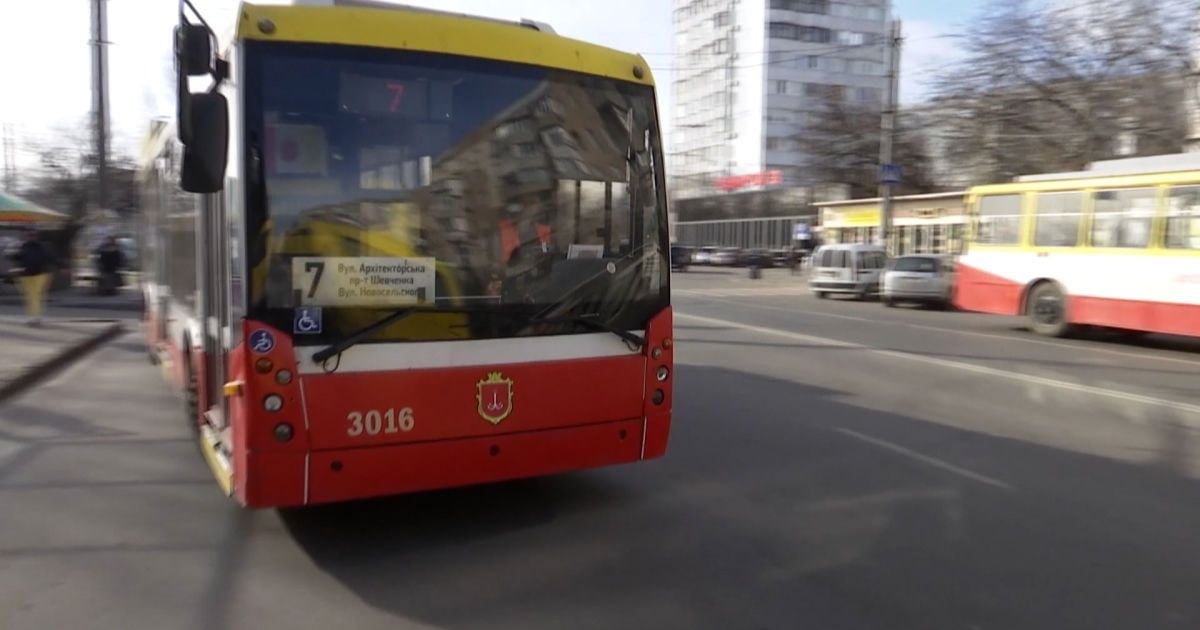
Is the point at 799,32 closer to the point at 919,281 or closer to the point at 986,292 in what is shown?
the point at 919,281

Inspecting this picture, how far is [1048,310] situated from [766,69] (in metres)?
81.4

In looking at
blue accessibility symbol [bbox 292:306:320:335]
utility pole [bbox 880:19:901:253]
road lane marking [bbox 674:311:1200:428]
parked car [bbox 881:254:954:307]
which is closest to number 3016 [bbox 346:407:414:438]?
blue accessibility symbol [bbox 292:306:320:335]

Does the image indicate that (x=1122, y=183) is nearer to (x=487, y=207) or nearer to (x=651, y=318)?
(x=651, y=318)

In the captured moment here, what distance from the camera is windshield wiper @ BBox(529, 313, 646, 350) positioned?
5.48 m

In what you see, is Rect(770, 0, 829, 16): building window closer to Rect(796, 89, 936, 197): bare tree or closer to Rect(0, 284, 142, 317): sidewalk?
Rect(796, 89, 936, 197): bare tree

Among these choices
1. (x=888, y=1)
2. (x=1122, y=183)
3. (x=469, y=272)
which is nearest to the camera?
(x=469, y=272)

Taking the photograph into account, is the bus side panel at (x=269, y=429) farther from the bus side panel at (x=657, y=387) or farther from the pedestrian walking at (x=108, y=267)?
the pedestrian walking at (x=108, y=267)

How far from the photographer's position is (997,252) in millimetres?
18328

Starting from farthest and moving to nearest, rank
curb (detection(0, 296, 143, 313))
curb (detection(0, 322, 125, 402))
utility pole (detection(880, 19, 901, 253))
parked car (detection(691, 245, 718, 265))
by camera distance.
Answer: parked car (detection(691, 245, 718, 265)) < utility pole (detection(880, 19, 901, 253)) < curb (detection(0, 296, 143, 313)) < curb (detection(0, 322, 125, 402))

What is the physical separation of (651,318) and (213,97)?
279 centimetres

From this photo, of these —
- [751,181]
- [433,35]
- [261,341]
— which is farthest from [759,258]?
[261,341]

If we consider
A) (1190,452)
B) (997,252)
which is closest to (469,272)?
(1190,452)

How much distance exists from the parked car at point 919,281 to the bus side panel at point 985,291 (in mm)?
6681

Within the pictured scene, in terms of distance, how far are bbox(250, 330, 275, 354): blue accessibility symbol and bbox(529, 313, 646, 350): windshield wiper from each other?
145 centimetres
